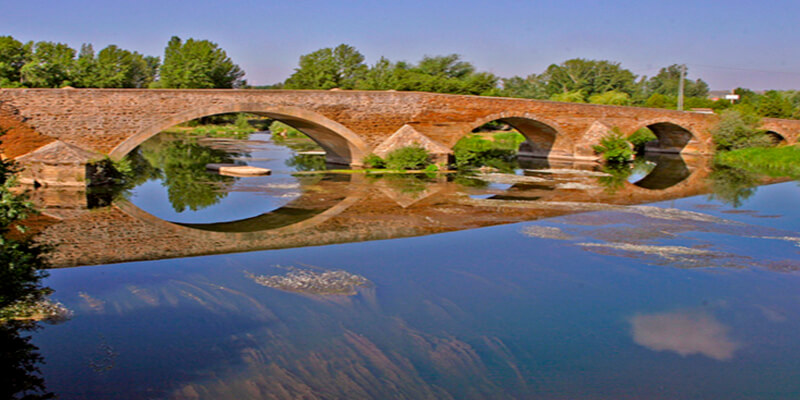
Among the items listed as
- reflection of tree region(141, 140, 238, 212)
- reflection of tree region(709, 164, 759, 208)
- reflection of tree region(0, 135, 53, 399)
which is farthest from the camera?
reflection of tree region(709, 164, 759, 208)

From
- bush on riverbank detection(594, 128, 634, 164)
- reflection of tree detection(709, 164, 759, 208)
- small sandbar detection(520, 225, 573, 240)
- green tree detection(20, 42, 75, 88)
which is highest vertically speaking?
green tree detection(20, 42, 75, 88)

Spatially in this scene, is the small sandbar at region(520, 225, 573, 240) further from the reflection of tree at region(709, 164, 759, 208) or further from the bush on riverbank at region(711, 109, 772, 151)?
the bush on riverbank at region(711, 109, 772, 151)

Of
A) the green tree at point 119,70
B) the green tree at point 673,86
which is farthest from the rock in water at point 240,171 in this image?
the green tree at point 673,86

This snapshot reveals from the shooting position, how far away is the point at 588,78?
67.9 m

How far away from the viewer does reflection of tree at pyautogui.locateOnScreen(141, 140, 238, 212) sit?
16.8 meters

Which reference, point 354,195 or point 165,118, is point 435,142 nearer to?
point 354,195

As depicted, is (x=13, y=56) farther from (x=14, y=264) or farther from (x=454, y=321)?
(x=454, y=321)

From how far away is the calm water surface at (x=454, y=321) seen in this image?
6.17m

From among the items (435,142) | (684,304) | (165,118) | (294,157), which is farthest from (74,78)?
(684,304)

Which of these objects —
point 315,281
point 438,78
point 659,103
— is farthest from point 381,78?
point 315,281

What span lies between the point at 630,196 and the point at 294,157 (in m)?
15.7

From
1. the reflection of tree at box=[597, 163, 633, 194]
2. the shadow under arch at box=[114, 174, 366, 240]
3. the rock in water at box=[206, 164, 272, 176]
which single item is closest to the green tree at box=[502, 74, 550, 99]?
the reflection of tree at box=[597, 163, 633, 194]

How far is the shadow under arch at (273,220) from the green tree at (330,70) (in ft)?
120

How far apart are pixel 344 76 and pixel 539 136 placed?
2884 centimetres
